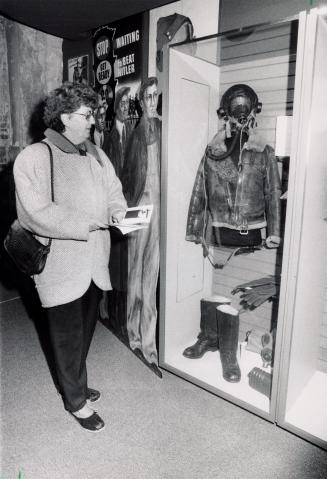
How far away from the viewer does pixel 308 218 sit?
2.13 metres

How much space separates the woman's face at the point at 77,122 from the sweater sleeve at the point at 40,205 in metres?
0.21

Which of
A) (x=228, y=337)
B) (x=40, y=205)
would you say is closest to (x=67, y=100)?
(x=40, y=205)

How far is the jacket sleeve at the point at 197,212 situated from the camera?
2869mm

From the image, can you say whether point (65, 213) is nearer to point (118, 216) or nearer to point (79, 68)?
point (118, 216)

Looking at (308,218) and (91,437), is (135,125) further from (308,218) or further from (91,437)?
(91,437)

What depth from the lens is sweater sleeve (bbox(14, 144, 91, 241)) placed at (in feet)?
6.27

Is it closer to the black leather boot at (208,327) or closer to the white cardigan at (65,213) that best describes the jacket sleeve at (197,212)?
the black leather boot at (208,327)

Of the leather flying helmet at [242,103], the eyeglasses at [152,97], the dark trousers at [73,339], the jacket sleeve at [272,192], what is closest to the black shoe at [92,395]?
the dark trousers at [73,339]

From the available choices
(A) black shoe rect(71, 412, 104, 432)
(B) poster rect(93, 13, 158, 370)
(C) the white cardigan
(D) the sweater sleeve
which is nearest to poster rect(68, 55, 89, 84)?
(B) poster rect(93, 13, 158, 370)

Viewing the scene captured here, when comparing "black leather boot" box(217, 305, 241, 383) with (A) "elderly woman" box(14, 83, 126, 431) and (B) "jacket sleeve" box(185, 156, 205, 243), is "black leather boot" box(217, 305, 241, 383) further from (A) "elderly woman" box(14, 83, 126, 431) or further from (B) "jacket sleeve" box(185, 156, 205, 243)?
(A) "elderly woman" box(14, 83, 126, 431)

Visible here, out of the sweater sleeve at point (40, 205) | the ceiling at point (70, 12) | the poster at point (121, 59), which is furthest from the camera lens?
the poster at point (121, 59)

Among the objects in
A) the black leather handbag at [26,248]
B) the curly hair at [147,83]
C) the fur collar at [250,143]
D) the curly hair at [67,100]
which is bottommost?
the black leather handbag at [26,248]

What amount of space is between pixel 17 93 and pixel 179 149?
7.33 feet

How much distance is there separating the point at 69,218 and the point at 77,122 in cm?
54
